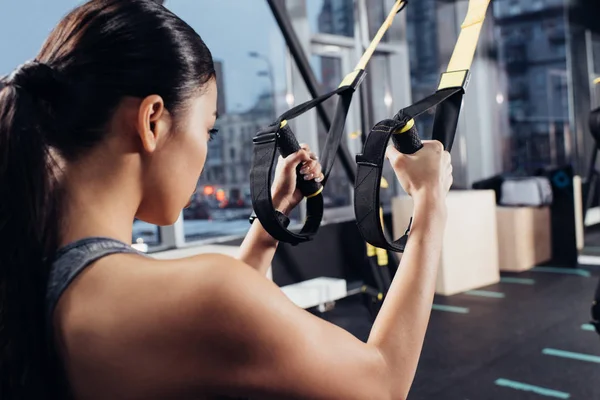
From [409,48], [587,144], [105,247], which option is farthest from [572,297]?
[105,247]

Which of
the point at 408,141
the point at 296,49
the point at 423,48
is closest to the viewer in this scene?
the point at 408,141

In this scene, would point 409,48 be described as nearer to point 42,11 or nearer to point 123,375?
point 42,11

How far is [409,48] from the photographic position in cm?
596

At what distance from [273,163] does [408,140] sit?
210 millimetres

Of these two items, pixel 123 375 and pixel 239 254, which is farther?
pixel 239 254

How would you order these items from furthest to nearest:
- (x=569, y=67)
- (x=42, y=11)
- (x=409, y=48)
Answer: (x=569, y=67) < (x=409, y=48) < (x=42, y=11)

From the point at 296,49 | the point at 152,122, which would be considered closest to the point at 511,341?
the point at 296,49

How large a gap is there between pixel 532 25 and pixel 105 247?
7532 millimetres

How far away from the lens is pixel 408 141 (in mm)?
830

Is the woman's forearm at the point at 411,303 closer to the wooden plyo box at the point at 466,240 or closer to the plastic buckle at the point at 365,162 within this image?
the plastic buckle at the point at 365,162

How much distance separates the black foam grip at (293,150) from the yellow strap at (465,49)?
0.30 m

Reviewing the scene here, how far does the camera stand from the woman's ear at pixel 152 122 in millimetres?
673

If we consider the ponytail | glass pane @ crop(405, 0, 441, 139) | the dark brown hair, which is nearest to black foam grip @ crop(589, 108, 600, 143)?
the dark brown hair

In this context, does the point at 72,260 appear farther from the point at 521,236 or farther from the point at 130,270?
the point at 521,236
